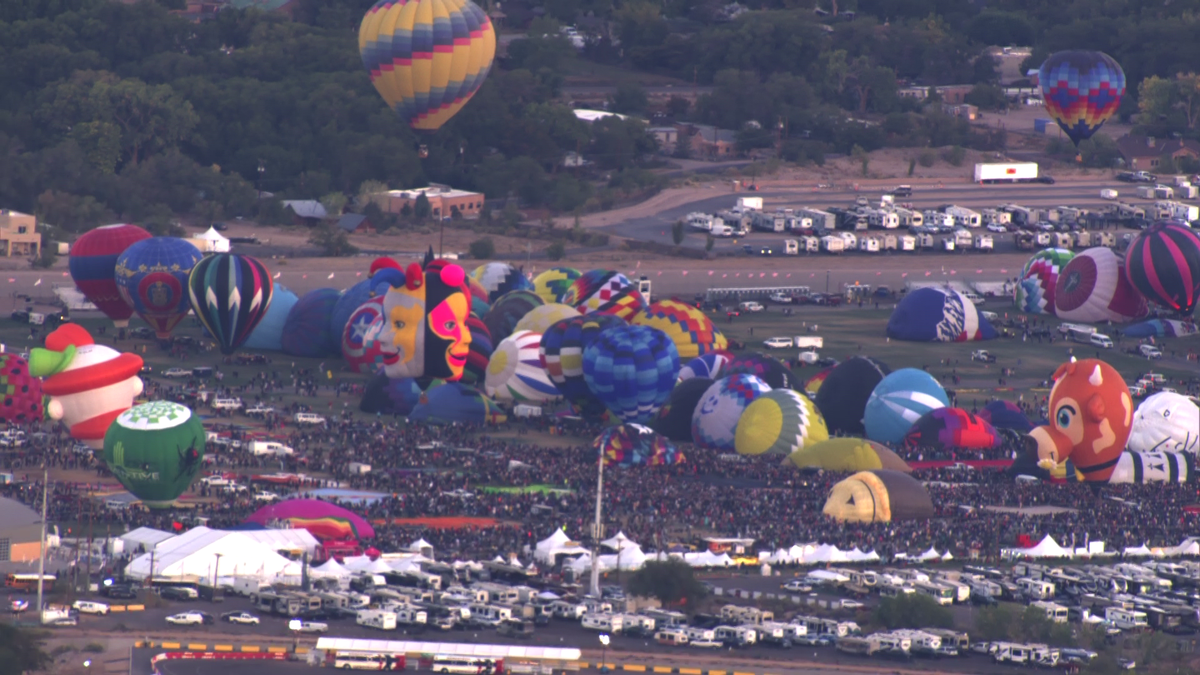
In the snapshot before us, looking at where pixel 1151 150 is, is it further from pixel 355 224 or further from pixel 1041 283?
pixel 355 224

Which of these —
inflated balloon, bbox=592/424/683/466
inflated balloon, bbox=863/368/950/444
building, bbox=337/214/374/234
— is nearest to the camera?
inflated balloon, bbox=592/424/683/466

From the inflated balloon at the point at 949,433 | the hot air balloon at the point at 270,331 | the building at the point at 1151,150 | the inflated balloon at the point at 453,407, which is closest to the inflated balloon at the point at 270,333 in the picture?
the hot air balloon at the point at 270,331

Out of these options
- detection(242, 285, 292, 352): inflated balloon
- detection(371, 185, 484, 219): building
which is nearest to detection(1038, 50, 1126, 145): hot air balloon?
detection(371, 185, 484, 219): building

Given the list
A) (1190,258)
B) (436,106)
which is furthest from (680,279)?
(1190,258)

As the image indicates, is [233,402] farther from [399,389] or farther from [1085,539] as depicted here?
[1085,539]

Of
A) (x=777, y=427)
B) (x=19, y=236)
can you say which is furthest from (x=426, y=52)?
(x=777, y=427)

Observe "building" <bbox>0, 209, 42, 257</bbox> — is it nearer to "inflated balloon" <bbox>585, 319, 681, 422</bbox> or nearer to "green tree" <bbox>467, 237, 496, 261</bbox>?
"green tree" <bbox>467, 237, 496, 261</bbox>
